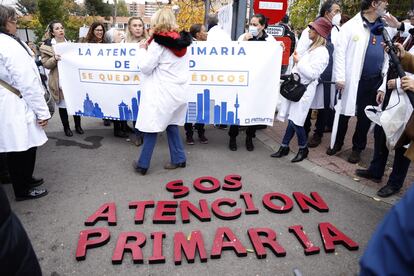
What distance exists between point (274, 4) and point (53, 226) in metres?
5.48

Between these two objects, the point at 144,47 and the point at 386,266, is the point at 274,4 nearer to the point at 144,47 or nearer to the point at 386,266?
the point at 144,47

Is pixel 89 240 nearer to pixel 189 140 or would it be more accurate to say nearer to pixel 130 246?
pixel 130 246

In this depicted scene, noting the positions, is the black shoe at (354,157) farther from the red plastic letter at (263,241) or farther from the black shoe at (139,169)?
the black shoe at (139,169)

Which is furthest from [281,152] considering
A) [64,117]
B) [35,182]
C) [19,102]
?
[64,117]

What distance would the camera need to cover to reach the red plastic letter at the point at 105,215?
3.32m

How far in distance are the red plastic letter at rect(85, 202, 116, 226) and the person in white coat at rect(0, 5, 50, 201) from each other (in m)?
0.96

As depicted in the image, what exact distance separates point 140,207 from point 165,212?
10.7 inches

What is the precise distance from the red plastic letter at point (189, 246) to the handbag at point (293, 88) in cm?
237

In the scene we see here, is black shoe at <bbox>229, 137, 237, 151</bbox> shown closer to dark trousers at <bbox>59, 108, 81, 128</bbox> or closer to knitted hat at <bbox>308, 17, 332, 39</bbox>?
knitted hat at <bbox>308, 17, 332, 39</bbox>

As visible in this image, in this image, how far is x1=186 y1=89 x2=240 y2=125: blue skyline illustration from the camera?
520cm

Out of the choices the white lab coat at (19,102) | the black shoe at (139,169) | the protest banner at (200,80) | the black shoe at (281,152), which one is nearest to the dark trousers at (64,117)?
the protest banner at (200,80)

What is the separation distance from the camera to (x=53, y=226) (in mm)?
3303

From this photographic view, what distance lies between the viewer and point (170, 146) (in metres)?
4.60

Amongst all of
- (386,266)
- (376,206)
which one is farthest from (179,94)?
(386,266)
